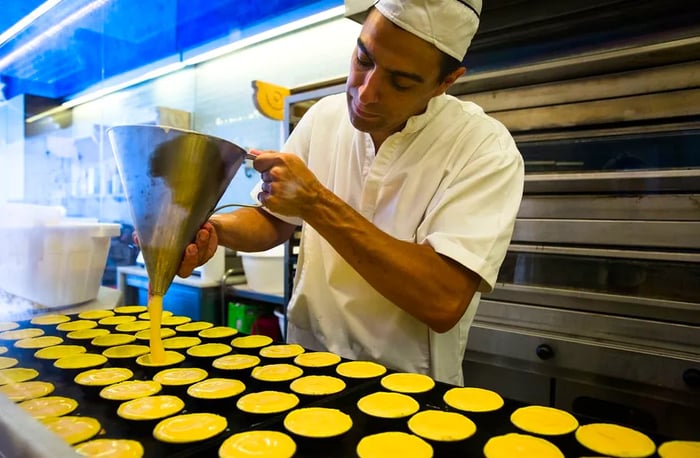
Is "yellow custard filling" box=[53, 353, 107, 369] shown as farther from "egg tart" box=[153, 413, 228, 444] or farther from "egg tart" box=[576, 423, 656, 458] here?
"egg tart" box=[576, 423, 656, 458]

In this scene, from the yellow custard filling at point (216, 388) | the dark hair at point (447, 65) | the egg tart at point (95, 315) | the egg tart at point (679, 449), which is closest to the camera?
the egg tart at point (679, 449)

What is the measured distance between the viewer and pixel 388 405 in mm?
873

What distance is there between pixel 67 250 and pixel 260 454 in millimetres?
1385

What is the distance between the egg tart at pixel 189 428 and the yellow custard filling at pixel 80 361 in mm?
372

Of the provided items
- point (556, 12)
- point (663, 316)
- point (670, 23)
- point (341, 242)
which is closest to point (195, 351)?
point (341, 242)

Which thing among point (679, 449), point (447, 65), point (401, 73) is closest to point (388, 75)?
point (401, 73)

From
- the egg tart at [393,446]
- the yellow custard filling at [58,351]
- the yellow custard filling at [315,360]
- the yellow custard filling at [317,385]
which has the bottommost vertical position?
the egg tart at [393,446]

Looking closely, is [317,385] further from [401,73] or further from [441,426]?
[401,73]

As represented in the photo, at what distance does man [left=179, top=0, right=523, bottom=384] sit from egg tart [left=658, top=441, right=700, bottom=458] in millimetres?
482

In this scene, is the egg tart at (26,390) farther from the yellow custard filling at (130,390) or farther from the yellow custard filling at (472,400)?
the yellow custard filling at (472,400)

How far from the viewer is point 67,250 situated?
1734 millimetres

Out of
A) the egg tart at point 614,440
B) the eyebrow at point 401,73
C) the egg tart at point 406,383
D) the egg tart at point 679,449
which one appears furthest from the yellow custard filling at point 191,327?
the egg tart at point 679,449

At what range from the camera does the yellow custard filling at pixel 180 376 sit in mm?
975

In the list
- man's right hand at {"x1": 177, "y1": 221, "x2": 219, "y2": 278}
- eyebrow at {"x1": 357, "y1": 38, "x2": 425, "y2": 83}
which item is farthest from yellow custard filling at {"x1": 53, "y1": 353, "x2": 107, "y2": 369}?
eyebrow at {"x1": 357, "y1": 38, "x2": 425, "y2": 83}
